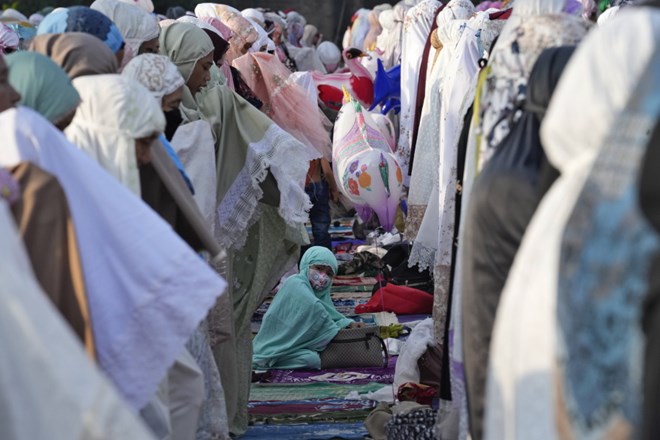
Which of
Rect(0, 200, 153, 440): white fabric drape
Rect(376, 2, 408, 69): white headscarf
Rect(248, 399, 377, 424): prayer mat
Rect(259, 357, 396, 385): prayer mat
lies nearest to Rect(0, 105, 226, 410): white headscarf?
Rect(0, 200, 153, 440): white fabric drape

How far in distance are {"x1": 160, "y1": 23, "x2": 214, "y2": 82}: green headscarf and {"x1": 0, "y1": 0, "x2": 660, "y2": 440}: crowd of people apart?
0.4 inches

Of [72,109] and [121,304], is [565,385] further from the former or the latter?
[72,109]

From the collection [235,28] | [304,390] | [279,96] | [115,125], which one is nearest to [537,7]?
[115,125]

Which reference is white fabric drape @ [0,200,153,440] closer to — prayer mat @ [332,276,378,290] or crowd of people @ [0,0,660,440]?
crowd of people @ [0,0,660,440]

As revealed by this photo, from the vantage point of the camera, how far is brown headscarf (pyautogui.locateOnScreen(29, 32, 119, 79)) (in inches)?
170

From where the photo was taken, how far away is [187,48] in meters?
5.62

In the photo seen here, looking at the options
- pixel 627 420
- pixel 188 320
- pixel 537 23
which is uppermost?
pixel 537 23

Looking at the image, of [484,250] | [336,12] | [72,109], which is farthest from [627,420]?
[336,12]

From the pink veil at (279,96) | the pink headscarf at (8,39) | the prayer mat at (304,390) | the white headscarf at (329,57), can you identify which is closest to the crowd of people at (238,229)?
the prayer mat at (304,390)

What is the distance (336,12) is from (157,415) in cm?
2422

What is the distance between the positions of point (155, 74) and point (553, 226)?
2.17m

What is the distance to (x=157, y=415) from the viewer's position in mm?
3861

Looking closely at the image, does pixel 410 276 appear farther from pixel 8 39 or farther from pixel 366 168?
pixel 8 39

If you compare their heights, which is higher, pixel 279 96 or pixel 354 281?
pixel 279 96
